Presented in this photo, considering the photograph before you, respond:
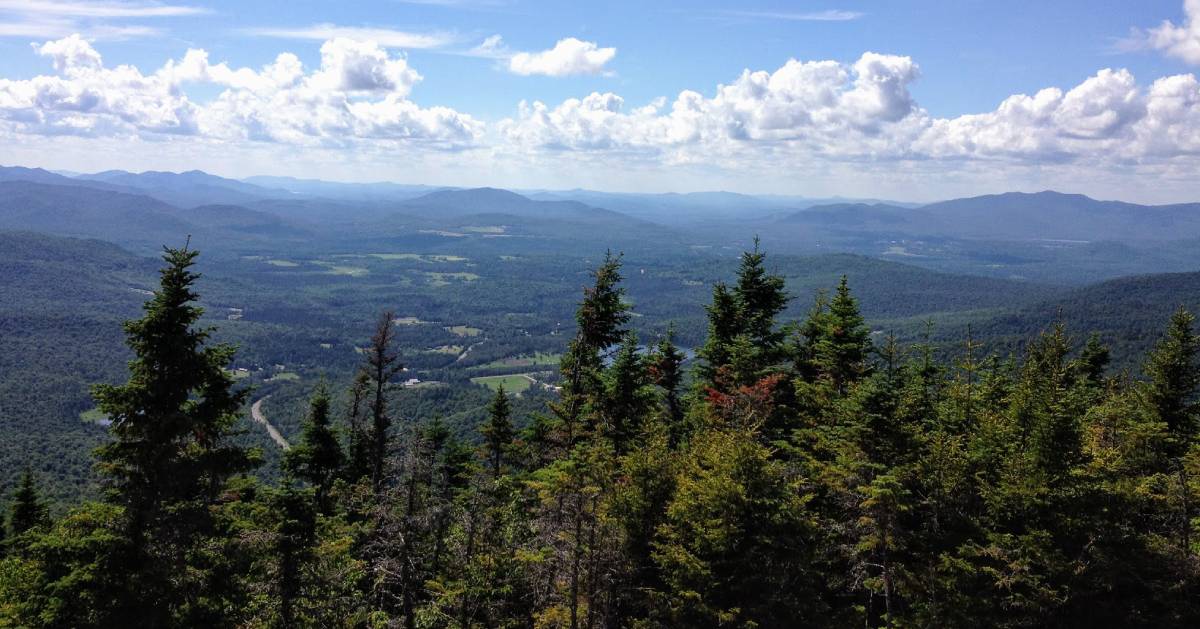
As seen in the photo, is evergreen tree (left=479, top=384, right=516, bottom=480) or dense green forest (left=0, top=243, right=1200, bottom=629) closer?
dense green forest (left=0, top=243, right=1200, bottom=629)

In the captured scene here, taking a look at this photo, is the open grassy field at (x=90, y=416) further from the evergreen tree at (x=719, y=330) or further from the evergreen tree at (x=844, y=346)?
the evergreen tree at (x=844, y=346)

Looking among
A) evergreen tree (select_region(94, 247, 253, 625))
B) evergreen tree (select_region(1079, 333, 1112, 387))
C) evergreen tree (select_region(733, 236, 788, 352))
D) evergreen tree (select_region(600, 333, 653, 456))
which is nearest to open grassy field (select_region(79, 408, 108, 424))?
evergreen tree (select_region(600, 333, 653, 456))

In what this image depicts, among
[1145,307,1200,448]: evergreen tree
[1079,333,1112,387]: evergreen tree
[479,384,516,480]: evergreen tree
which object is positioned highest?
[1145,307,1200,448]: evergreen tree

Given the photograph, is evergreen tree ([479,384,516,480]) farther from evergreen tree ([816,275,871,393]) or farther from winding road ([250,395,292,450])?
winding road ([250,395,292,450])

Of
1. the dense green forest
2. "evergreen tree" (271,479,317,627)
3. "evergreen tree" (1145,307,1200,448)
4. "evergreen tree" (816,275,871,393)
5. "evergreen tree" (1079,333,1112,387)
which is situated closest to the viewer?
the dense green forest

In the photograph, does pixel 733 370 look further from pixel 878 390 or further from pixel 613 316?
pixel 878 390

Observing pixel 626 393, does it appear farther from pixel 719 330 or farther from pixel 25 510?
pixel 25 510
